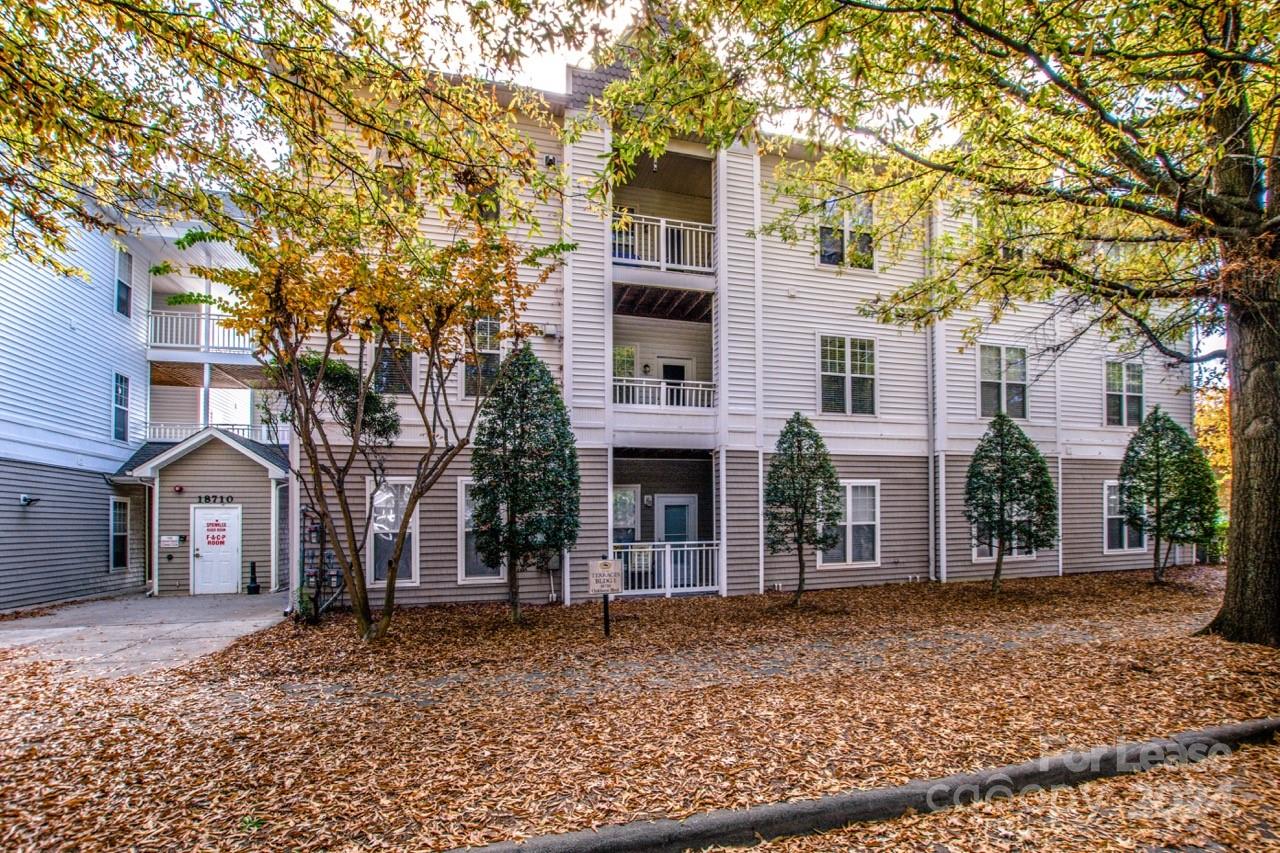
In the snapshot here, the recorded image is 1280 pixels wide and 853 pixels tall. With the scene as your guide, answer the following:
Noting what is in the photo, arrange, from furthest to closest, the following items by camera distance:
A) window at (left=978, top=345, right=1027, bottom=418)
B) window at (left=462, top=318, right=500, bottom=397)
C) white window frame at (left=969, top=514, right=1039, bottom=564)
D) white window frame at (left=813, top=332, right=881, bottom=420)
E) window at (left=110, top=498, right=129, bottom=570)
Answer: window at (left=110, top=498, right=129, bottom=570), window at (left=978, top=345, right=1027, bottom=418), white window frame at (left=969, top=514, right=1039, bottom=564), white window frame at (left=813, top=332, right=881, bottom=420), window at (left=462, top=318, right=500, bottom=397)

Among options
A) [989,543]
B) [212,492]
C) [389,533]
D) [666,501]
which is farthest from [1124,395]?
[212,492]

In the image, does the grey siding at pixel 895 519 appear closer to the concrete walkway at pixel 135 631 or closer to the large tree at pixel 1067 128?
the large tree at pixel 1067 128

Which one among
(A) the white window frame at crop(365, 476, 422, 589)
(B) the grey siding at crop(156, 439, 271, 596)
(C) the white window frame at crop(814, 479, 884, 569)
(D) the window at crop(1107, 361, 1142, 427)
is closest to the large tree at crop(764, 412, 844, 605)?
(C) the white window frame at crop(814, 479, 884, 569)

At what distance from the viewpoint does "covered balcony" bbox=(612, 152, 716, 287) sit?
11508mm

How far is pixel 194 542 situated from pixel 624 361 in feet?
35.0

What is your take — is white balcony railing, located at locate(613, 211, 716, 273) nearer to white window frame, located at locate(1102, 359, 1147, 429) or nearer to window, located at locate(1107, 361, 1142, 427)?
white window frame, located at locate(1102, 359, 1147, 429)

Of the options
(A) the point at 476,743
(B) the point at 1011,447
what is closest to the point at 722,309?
(B) the point at 1011,447

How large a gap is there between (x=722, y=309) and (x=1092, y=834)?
373 inches

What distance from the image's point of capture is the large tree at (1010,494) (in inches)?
437

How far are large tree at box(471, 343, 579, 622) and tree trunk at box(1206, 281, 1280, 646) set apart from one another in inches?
316

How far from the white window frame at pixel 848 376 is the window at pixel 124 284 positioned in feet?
53.0

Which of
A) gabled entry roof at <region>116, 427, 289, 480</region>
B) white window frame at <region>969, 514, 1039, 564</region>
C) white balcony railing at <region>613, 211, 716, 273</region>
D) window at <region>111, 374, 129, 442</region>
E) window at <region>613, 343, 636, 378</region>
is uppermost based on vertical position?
white balcony railing at <region>613, 211, 716, 273</region>

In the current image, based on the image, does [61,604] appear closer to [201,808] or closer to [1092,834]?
[201,808]

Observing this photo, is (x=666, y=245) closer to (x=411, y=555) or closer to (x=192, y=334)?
(x=411, y=555)
